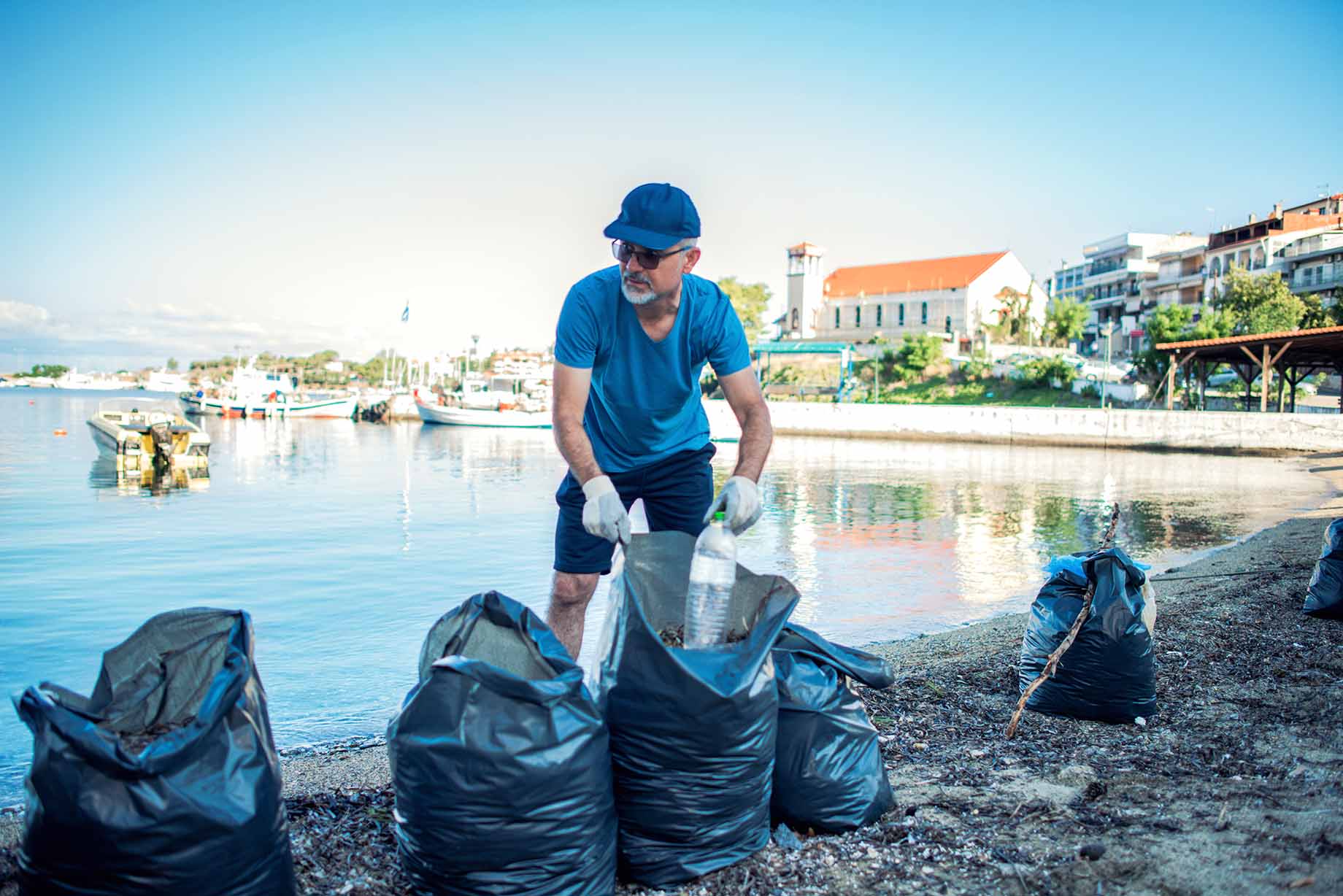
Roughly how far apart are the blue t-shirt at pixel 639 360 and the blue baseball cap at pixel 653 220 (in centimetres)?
24

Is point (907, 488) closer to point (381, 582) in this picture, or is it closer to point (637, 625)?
point (381, 582)

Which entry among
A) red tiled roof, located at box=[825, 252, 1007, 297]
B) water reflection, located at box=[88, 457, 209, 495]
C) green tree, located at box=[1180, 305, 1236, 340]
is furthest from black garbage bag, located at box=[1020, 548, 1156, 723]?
red tiled roof, located at box=[825, 252, 1007, 297]

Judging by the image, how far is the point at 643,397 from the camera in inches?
125

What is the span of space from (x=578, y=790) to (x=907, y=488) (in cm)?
1721

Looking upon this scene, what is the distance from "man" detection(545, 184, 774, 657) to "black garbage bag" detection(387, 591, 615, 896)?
2.36ft

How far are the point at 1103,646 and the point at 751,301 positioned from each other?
85.5 m

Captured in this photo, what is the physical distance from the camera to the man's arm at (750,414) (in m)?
2.97

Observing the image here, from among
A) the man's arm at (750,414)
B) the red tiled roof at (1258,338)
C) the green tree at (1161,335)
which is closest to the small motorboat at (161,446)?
the man's arm at (750,414)

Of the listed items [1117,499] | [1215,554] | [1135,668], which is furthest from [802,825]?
[1117,499]

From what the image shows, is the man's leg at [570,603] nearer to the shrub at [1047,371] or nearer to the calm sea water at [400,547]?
the calm sea water at [400,547]

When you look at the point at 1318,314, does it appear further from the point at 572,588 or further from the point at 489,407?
the point at 572,588

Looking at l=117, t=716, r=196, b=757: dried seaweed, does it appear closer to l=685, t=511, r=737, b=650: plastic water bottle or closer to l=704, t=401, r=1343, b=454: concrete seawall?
l=685, t=511, r=737, b=650: plastic water bottle

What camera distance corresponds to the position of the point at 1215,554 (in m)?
9.09

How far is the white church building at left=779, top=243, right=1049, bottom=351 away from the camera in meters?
69.9
